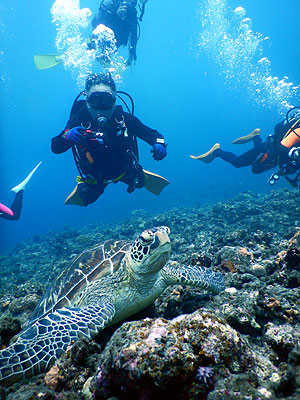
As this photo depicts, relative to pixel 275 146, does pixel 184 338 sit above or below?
below

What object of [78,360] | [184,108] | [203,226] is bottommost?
[78,360]

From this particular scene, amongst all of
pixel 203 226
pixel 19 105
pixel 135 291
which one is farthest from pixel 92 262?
pixel 19 105

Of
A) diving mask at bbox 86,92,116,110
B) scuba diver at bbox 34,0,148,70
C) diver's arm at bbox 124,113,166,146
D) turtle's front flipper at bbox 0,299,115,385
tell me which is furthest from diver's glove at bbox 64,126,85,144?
scuba diver at bbox 34,0,148,70

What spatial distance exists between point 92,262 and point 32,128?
377 feet

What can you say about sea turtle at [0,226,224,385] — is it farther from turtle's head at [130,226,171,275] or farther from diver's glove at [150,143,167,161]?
diver's glove at [150,143,167,161]

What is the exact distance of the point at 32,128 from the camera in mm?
97938

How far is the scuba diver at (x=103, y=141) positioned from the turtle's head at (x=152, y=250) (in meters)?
3.08

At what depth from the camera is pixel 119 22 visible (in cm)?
1115

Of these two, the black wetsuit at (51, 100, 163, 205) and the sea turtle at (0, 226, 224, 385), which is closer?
the sea turtle at (0, 226, 224, 385)

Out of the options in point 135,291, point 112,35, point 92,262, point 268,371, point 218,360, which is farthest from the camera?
point 112,35

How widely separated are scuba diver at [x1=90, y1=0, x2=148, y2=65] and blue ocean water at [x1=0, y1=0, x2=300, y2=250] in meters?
15.9

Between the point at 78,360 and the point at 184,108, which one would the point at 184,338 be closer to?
the point at 78,360

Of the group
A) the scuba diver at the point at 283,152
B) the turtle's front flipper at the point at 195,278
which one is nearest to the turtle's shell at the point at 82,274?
the turtle's front flipper at the point at 195,278

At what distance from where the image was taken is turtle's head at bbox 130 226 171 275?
87.1 inches
